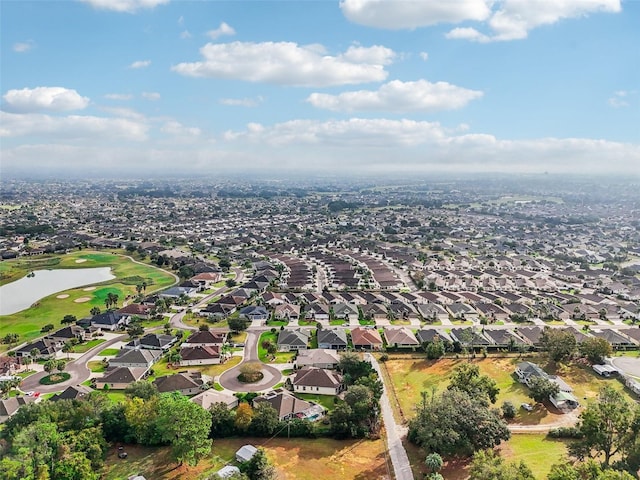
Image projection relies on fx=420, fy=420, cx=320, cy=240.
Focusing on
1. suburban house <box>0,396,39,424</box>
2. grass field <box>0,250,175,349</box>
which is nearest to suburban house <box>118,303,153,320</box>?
grass field <box>0,250,175,349</box>

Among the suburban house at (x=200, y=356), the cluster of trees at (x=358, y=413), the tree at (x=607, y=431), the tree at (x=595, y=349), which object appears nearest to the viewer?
the tree at (x=607, y=431)

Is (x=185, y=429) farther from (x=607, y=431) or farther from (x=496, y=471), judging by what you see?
(x=607, y=431)

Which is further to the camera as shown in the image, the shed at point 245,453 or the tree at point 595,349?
the tree at point 595,349

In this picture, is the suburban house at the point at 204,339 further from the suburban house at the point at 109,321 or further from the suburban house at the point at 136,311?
the suburban house at the point at 109,321

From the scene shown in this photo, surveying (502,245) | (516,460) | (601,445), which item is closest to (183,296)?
(516,460)

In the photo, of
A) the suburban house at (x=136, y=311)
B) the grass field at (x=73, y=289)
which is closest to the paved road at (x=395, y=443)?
the suburban house at (x=136, y=311)

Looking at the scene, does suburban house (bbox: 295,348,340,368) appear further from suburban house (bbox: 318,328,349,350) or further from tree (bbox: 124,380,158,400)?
tree (bbox: 124,380,158,400)

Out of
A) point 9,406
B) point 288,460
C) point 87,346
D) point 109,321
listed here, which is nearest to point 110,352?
point 87,346

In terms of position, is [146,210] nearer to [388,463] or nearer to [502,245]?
[502,245]
